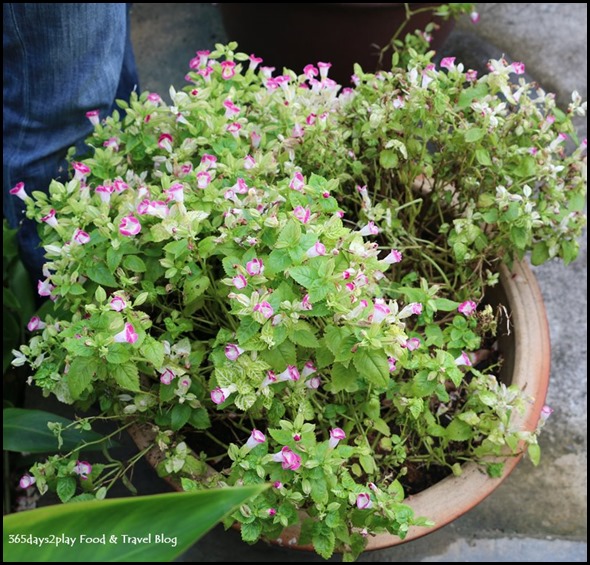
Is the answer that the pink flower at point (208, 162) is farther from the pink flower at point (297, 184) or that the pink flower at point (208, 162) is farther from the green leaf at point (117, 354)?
the green leaf at point (117, 354)

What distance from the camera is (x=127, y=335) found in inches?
33.9

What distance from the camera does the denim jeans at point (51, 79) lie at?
4.01 ft

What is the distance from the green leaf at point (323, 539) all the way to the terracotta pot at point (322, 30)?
3.53ft

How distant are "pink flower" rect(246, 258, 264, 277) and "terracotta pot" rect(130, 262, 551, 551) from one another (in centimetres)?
35

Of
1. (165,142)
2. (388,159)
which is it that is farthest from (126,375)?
(388,159)

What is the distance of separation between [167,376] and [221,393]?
87 millimetres

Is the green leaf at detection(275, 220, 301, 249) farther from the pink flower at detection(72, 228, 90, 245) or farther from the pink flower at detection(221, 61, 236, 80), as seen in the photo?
the pink flower at detection(221, 61, 236, 80)

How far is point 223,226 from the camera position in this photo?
3.29ft

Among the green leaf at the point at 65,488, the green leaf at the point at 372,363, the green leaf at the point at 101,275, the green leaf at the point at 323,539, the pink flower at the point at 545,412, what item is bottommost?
the green leaf at the point at 65,488

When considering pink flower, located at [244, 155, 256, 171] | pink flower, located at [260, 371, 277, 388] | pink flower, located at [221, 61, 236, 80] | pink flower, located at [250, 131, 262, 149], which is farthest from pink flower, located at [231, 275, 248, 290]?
pink flower, located at [221, 61, 236, 80]

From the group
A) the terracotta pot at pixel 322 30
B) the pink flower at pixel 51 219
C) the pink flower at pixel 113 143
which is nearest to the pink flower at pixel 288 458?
the pink flower at pixel 51 219

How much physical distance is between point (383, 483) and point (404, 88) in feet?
1.80

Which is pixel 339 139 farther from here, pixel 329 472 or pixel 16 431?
pixel 16 431

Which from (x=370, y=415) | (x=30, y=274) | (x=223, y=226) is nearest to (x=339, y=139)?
(x=223, y=226)
